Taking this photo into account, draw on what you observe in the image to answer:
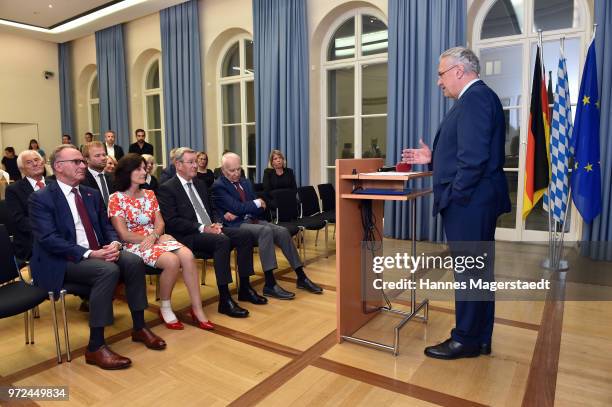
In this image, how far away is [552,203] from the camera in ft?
14.3

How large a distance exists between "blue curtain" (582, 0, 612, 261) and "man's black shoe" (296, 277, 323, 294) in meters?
3.05

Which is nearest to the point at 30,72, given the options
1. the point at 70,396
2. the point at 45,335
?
the point at 45,335

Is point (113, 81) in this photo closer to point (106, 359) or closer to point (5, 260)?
point (5, 260)

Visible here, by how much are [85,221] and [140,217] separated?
44 cm

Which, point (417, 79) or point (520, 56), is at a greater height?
point (520, 56)

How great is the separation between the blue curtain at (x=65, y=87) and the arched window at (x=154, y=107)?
232 centimetres

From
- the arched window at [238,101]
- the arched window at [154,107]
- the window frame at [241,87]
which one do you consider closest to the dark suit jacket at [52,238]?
the window frame at [241,87]

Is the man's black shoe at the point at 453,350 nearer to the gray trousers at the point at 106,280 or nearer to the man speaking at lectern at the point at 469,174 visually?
the man speaking at lectern at the point at 469,174

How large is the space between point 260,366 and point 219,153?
626 centimetres

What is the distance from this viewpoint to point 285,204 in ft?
15.2

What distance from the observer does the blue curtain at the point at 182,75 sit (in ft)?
25.5

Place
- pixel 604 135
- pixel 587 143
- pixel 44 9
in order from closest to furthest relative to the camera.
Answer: pixel 587 143
pixel 604 135
pixel 44 9

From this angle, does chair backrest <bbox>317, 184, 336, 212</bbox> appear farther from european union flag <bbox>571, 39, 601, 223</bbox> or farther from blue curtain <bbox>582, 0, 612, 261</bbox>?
blue curtain <bbox>582, 0, 612, 261</bbox>

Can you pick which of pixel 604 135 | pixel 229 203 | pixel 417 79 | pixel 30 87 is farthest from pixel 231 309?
pixel 30 87
